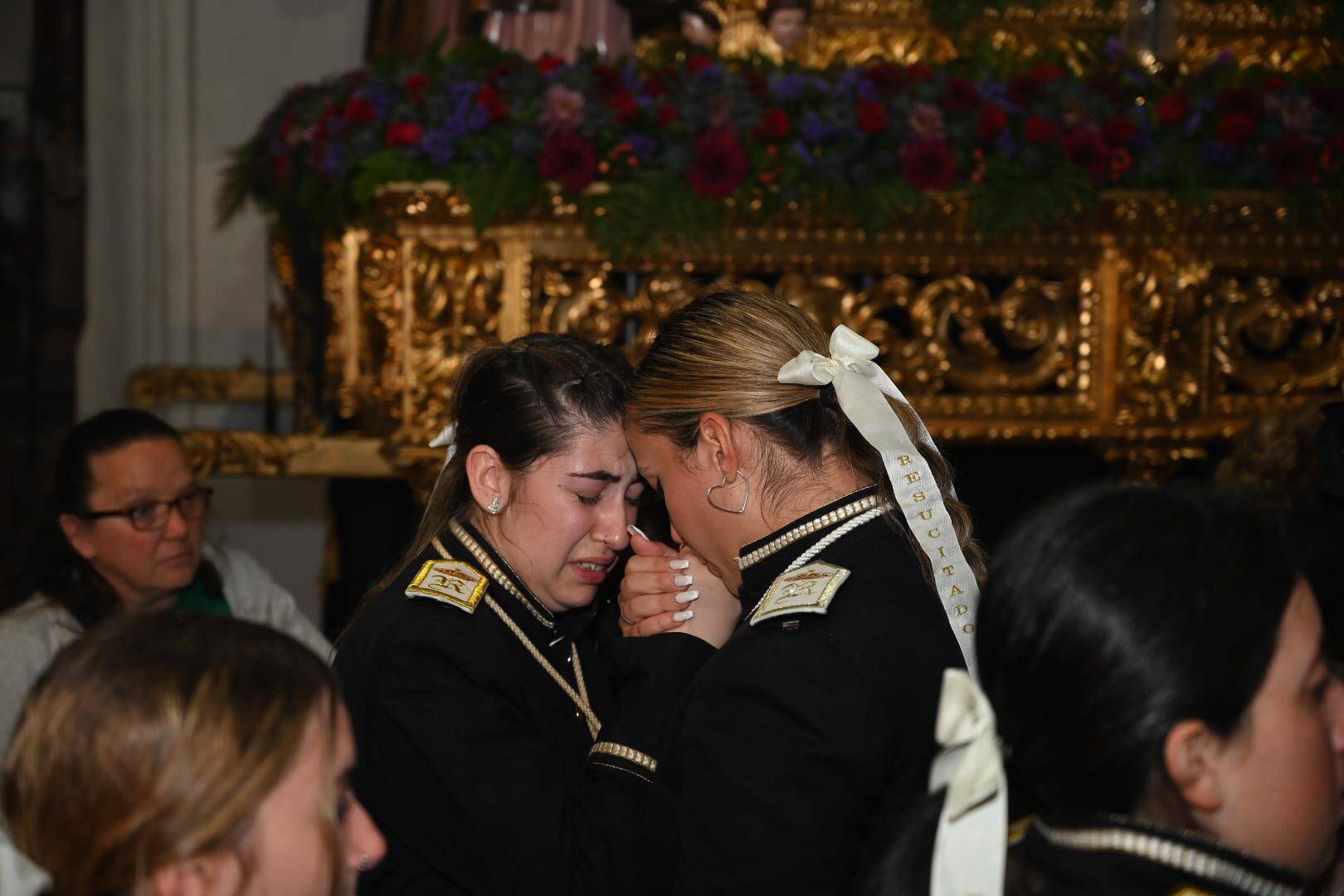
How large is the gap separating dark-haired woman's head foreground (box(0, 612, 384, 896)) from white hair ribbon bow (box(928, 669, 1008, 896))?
0.55 metres

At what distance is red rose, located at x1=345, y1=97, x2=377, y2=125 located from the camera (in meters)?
3.81

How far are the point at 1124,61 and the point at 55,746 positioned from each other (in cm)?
361

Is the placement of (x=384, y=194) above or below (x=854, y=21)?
below

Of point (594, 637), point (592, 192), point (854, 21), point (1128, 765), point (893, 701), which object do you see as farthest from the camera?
point (854, 21)

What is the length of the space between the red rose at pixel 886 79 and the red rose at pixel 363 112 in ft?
4.30

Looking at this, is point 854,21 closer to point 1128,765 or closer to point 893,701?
point 893,701

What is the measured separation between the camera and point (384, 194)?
3.67 meters

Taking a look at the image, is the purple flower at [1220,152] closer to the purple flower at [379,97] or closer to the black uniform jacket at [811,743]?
the purple flower at [379,97]

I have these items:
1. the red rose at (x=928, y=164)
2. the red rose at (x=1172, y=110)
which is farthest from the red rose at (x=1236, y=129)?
the red rose at (x=928, y=164)

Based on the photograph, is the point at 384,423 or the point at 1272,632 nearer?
the point at 1272,632

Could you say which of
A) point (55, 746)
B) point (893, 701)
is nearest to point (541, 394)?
point (893, 701)

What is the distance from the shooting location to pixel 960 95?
3.73 metres

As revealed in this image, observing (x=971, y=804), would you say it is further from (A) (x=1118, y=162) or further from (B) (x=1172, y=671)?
(A) (x=1118, y=162)

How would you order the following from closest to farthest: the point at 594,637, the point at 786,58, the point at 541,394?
the point at 541,394
the point at 594,637
the point at 786,58
